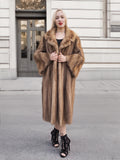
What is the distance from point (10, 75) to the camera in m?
12.5

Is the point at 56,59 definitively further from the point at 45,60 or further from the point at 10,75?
the point at 10,75

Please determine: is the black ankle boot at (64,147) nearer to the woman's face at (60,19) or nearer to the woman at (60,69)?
the woman at (60,69)

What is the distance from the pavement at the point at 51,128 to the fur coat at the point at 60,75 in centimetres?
52

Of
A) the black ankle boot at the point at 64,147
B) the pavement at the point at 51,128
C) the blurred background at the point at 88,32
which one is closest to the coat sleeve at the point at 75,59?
the black ankle boot at the point at 64,147

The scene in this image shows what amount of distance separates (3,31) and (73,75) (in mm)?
10314

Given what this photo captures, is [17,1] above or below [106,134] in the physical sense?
above

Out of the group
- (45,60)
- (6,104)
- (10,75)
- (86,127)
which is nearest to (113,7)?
(10,75)

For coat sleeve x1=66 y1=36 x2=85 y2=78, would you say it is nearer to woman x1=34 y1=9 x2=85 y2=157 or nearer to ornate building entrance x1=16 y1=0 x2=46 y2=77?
woman x1=34 y1=9 x2=85 y2=157

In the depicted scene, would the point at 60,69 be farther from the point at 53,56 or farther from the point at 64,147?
the point at 64,147

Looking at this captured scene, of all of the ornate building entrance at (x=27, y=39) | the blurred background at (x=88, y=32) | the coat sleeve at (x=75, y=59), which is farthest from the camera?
the ornate building entrance at (x=27, y=39)

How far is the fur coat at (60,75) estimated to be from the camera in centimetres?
308

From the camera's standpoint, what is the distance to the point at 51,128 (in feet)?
14.2

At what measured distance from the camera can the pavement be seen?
3.12 meters

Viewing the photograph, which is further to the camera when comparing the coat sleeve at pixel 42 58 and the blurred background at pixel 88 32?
the blurred background at pixel 88 32
